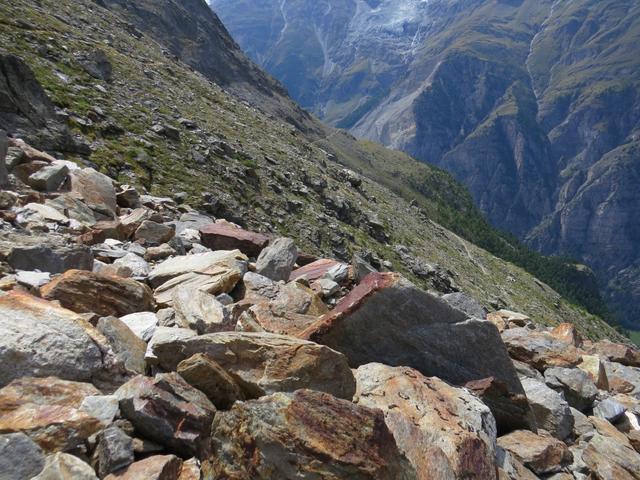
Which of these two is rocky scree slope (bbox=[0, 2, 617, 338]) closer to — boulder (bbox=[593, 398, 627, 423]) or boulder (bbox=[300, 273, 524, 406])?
boulder (bbox=[300, 273, 524, 406])

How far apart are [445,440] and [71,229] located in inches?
479

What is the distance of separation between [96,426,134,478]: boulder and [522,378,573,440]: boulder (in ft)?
29.3

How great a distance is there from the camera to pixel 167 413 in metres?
6.12

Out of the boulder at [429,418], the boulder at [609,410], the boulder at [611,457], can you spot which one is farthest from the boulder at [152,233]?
the boulder at [609,410]

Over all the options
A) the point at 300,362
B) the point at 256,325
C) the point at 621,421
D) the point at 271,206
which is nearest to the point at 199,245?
the point at 256,325

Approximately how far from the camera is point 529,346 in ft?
49.3

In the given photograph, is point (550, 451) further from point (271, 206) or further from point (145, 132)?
point (145, 132)

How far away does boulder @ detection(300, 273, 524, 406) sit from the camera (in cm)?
1015

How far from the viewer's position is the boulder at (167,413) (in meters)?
6.00

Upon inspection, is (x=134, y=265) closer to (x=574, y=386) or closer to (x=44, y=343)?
(x=44, y=343)

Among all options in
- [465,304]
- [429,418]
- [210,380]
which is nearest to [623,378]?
[465,304]

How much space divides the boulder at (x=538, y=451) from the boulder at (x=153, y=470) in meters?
6.24

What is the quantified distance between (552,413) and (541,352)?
177 inches

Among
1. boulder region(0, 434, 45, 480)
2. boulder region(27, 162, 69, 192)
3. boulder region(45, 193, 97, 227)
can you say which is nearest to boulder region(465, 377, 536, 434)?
boulder region(0, 434, 45, 480)
